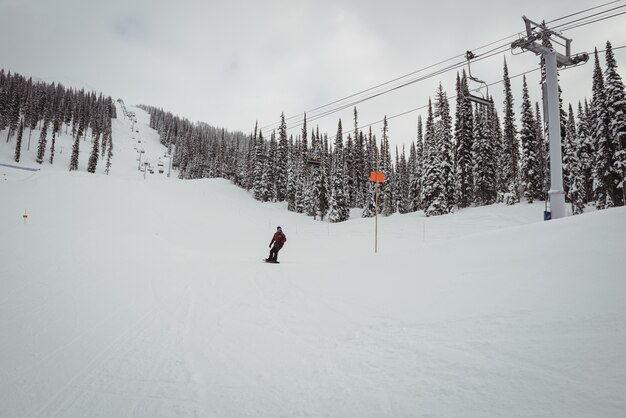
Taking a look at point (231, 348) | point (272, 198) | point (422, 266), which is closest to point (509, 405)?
point (231, 348)

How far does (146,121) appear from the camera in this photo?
17675 centimetres

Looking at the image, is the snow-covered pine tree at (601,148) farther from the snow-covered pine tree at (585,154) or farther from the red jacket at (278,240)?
the red jacket at (278,240)

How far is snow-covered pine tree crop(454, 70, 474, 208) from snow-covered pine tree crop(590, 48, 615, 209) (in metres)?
12.9

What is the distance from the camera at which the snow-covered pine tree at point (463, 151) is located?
40469mm

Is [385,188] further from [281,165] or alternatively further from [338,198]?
[281,165]

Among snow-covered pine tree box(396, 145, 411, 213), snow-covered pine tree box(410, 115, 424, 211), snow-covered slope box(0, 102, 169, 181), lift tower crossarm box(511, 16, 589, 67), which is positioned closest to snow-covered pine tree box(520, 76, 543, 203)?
snow-covered pine tree box(410, 115, 424, 211)

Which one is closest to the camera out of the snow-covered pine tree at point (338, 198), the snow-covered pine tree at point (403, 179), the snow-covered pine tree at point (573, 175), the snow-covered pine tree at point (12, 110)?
the snow-covered pine tree at point (573, 175)

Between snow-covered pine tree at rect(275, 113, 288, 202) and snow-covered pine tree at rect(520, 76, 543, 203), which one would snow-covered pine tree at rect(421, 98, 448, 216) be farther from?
snow-covered pine tree at rect(275, 113, 288, 202)

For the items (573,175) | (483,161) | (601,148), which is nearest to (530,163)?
(573,175)

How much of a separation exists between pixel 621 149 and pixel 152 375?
40.9 metres

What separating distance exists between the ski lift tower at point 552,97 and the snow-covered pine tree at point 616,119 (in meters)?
22.8

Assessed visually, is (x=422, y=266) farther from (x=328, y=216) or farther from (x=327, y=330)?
(x=328, y=216)

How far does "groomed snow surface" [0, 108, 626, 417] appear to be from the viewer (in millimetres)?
2738

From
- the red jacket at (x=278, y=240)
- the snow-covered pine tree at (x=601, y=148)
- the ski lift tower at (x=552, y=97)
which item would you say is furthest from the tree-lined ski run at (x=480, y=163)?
the red jacket at (x=278, y=240)
